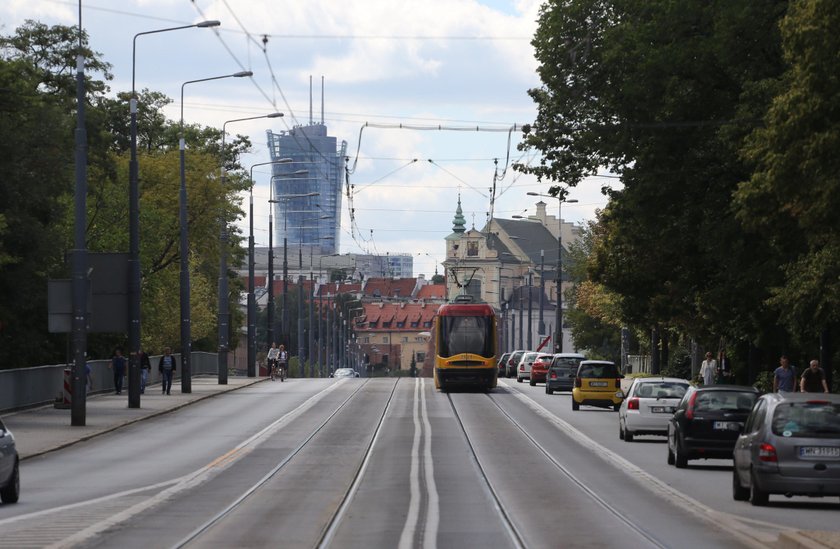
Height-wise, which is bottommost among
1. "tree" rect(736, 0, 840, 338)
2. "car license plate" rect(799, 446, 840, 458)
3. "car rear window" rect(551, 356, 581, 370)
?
"car license plate" rect(799, 446, 840, 458)

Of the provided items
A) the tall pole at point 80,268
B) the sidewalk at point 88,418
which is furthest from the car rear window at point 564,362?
the tall pole at point 80,268

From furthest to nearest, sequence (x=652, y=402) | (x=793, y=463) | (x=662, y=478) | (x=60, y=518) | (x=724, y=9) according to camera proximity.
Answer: (x=724, y=9) < (x=652, y=402) < (x=662, y=478) < (x=793, y=463) < (x=60, y=518)

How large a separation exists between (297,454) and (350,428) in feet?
29.4

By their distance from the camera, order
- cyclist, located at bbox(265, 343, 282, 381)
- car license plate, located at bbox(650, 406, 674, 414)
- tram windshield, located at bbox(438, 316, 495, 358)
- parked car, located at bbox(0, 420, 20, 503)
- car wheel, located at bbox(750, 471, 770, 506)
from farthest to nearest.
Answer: cyclist, located at bbox(265, 343, 282, 381)
tram windshield, located at bbox(438, 316, 495, 358)
car license plate, located at bbox(650, 406, 674, 414)
parked car, located at bbox(0, 420, 20, 503)
car wheel, located at bbox(750, 471, 770, 506)

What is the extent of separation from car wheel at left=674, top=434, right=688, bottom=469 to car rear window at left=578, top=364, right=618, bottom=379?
2241 centimetres

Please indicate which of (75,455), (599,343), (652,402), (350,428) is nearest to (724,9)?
(652,402)

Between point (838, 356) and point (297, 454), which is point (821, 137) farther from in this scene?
point (838, 356)

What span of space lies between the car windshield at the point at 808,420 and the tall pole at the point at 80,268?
21370 millimetres

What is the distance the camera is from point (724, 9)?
37.0m

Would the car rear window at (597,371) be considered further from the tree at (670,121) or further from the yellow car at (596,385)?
the tree at (670,121)

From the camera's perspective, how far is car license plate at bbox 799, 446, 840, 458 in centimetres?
1964

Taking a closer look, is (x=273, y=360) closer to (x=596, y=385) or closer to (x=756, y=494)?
(x=596, y=385)

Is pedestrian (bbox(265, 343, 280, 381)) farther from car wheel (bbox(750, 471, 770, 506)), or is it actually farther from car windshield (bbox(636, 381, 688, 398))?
car wheel (bbox(750, 471, 770, 506))

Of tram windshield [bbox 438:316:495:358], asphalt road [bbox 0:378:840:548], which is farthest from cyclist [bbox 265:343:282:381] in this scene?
asphalt road [bbox 0:378:840:548]
